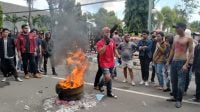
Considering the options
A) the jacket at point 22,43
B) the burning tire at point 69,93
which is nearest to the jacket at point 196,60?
the burning tire at point 69,93

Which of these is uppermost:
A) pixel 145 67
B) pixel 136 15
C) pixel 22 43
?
pixel 136 15

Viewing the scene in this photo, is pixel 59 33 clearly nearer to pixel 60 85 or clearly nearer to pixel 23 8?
pixel 60 85

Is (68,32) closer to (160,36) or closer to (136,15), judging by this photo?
(160,36)

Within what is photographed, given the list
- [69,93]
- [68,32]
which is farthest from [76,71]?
[68,32]

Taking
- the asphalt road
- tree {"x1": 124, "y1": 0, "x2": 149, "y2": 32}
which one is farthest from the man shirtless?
tree {"x1": 124, "y1": 0, "x2": 149, "y2": 32}

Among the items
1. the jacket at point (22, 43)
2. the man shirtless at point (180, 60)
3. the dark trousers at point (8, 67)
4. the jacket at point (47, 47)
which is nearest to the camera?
the man shirtless at point (180, 60)

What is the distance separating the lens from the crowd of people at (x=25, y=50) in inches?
411

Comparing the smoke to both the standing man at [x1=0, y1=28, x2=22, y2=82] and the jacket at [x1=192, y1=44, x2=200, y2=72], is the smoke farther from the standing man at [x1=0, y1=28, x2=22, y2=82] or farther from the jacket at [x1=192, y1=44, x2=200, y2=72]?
the jacket at [x1=192, y1=44, x2=200, y2=72]

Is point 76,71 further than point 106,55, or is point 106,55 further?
point 106,55

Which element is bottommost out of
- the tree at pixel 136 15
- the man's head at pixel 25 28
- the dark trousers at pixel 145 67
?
the dark trousers at pixel 145 67

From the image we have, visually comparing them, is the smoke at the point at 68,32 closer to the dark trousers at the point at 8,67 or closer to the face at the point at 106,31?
the face at the point at 106,31

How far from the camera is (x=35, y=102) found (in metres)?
8.03

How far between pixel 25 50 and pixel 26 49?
49mm

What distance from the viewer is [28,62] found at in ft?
38.0
